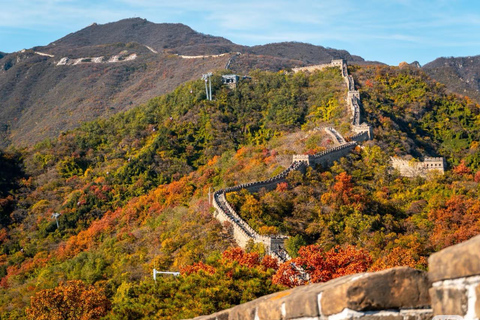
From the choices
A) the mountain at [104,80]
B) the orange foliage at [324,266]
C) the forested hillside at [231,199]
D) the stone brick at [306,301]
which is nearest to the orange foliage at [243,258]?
the forested hillside at [231,199]

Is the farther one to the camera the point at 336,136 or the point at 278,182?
the point at 336,136

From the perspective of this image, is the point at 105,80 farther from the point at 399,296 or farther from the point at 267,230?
the point at 399,296

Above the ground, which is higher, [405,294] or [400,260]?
[405,294]

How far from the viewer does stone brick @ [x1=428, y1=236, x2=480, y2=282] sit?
14.8 feet

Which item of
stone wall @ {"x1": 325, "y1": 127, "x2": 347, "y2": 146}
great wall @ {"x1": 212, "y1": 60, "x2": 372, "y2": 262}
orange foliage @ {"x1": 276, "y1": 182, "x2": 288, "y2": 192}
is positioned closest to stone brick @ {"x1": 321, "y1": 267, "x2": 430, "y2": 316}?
great wall @ {"x1": 212, "y1": 60, "x2": 372, "y2": 262}

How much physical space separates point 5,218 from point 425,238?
54456 millimetres

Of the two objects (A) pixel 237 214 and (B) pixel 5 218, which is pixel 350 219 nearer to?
(A) pixel 237 214

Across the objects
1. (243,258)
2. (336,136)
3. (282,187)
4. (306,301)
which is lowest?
(243,258)

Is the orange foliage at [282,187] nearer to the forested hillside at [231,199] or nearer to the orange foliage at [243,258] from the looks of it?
the forested hillside at [231,199]

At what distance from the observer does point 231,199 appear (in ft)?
141

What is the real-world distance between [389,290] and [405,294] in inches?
5.4

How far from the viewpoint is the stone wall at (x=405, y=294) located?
15.2 feet

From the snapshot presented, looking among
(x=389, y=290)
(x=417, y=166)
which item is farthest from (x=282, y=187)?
(x=389, y=290)

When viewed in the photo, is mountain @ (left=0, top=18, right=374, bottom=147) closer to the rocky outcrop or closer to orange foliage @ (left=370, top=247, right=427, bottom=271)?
orange foliage @ (left=370, top=247, right=427, bottom=271)
